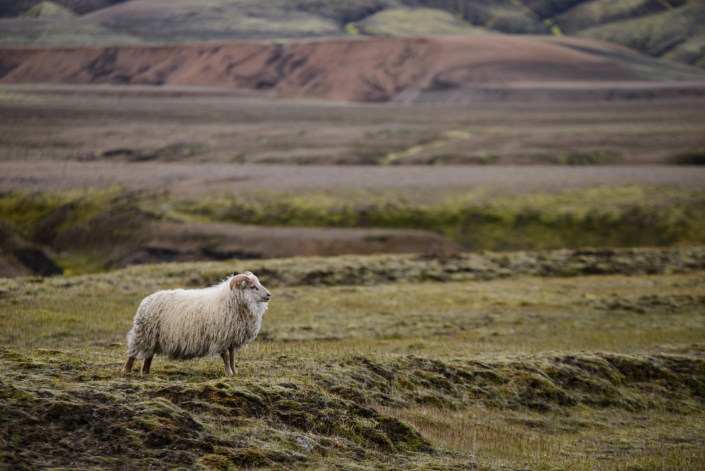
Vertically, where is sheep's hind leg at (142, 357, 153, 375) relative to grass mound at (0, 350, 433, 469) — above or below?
below

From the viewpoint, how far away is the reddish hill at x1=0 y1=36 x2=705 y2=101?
14862 cm

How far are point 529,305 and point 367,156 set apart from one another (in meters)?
54.4

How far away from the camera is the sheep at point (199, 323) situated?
10.9 m

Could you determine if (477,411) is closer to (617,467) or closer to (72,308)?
(617,467)

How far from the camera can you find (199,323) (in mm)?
10969

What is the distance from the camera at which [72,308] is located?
21625 millimetres

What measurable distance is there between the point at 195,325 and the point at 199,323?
8cm

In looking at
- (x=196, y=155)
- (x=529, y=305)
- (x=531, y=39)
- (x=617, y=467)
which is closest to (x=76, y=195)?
(x=196, y=155)

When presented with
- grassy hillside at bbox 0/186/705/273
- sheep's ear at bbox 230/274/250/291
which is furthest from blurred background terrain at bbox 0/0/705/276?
sheep's ear at bbox 230/274/250/291

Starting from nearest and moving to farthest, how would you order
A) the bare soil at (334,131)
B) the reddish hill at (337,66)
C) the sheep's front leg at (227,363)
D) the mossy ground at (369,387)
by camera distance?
the mossy ground at (369,387)
the sheep's front leg at (227,363)
the bare soil at (334,131)
the reddish hill at (337,66)

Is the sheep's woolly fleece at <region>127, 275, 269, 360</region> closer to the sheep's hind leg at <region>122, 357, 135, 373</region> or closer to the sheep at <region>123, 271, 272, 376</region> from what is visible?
the sheep at <region>123, 271, 272, 376</region>

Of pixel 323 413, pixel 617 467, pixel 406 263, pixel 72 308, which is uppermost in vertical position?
pixel 323 413

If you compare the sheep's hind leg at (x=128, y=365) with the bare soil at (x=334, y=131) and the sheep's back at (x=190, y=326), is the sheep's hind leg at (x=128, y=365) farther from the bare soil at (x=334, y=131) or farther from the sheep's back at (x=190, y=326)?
the bare soil at (x=334, y=131)

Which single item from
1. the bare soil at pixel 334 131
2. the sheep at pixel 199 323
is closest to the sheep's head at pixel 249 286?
the sheep at pixel 199 323
